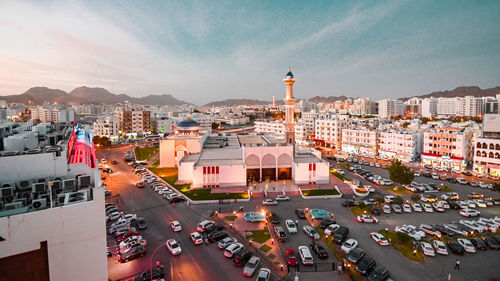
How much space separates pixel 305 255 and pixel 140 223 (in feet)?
35.9

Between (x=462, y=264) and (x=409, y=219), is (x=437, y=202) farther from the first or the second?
(x=462, y=264)

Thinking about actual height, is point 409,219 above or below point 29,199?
below

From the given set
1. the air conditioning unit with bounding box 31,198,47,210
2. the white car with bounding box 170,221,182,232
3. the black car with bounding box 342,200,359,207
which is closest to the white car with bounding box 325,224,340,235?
the black car with bounding box 342,200,359,207

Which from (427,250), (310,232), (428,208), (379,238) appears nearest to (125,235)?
(310,232)

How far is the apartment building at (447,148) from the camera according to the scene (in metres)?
32.6

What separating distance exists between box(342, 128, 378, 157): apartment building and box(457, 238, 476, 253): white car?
1112 inches

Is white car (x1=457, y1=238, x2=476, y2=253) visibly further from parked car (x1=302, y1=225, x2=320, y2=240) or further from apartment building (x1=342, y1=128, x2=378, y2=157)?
apartment building (x1=342, y1=128, x2=378, y2=157)

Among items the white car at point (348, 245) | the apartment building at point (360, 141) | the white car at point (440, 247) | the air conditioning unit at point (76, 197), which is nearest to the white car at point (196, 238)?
the white car at point (348, 245)

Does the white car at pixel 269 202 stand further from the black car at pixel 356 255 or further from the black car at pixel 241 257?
the black car at pixel 356 255

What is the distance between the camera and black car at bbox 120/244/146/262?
1337cm

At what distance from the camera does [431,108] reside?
4783 inches

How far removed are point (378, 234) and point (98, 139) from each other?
50444 millimetres

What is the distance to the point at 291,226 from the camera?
17047 millimetres

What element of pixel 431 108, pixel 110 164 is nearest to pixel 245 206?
pixel 110 164
